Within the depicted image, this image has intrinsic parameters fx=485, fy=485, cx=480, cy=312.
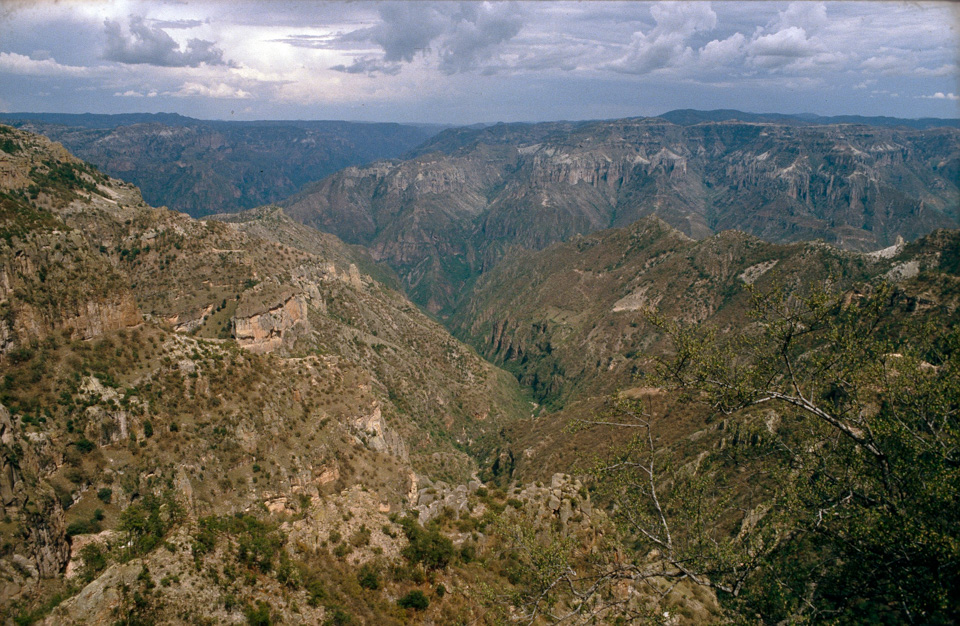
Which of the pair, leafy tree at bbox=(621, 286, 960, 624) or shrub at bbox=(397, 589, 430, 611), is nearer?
leafy tree at bbox=(621, 286, 960, 624)

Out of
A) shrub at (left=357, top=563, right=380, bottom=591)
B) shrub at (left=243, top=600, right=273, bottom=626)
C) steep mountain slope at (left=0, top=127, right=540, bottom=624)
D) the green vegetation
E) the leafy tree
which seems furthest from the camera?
the green vegetation

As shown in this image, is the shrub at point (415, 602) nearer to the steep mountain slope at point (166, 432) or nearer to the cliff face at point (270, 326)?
the steep mountain slope at point (166, 432)

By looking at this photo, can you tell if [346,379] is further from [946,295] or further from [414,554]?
[946,295]

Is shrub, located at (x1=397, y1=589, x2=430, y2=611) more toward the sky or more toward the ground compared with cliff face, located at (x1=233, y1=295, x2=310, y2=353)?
more toward the sky

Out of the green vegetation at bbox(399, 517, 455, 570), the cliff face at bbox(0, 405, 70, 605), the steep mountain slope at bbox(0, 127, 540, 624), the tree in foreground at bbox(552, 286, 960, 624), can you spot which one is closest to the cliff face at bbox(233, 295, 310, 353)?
the steep mountain slope at bbox(0, 127, 540, 624)

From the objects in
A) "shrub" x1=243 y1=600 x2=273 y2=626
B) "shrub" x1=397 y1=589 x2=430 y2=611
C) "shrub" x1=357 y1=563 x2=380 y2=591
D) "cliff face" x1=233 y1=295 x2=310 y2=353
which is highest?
"shrub" x1=243 y1=600 x2=273 y2=626

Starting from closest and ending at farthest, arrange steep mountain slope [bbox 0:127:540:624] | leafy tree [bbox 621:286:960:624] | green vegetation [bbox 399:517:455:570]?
leafy tree [bbox 621:286:960:624] → steep mountain slope [bbox 0:127:540:624] → green vegetation [bbox 399:517:455:570]

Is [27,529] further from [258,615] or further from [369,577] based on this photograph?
[369,577]

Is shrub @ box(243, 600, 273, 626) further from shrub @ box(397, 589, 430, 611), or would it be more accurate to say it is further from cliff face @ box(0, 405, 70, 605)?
cliff face @ box(0, 405, 70, 605)
